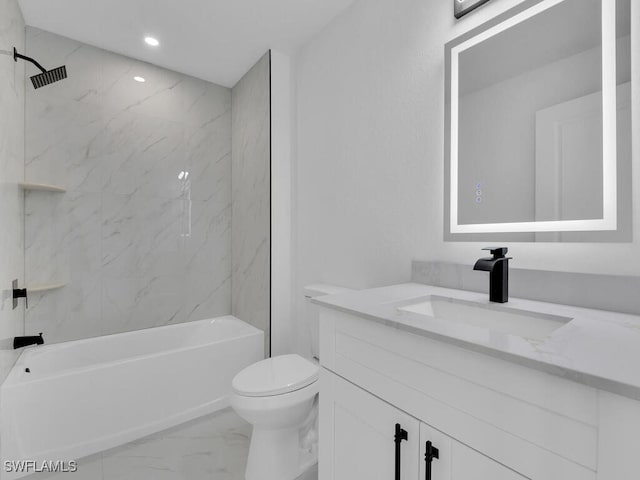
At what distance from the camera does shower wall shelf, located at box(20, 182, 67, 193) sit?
1965mm

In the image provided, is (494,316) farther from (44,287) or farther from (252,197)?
(44,287)

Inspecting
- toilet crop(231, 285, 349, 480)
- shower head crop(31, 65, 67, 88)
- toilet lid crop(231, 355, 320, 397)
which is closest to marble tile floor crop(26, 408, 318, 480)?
toilet crop(231, 285, 349, 480)

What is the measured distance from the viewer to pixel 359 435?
94 cm

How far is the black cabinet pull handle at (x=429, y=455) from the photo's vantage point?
72cm

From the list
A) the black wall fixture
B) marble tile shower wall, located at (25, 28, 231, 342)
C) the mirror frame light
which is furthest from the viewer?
marble tile shower wall, located at (25, 28, 231, 342)

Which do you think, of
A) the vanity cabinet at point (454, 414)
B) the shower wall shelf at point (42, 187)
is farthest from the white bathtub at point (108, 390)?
the vanity cabinet at point (454, 414)

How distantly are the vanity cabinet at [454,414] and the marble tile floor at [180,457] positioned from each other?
0.87 metres

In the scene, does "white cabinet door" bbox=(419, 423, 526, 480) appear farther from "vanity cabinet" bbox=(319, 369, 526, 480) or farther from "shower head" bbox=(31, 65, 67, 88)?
"shower head" bbox=(31, 65, 67, 88)

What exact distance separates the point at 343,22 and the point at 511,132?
135cm

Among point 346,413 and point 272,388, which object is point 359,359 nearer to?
point 346,413

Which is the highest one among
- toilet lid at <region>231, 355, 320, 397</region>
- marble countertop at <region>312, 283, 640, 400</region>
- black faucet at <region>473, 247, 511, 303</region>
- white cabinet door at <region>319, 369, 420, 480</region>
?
black faucet at <region>473, 247, 511, 303</region>

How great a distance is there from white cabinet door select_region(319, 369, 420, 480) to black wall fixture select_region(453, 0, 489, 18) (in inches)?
59.3

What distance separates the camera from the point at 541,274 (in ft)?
3.43

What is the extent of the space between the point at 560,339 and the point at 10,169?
2574mm
